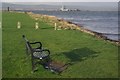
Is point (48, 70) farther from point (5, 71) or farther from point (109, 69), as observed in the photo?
point (109, 69)

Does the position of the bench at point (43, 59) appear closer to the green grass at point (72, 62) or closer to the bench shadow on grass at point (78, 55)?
the green grass at point (72, 62)

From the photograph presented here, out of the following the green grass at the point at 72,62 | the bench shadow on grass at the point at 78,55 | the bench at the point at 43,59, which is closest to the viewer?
the bench at the point at 43,59

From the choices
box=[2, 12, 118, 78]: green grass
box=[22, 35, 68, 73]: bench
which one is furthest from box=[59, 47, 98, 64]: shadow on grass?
box=[22, 35, 68, 73]: bench

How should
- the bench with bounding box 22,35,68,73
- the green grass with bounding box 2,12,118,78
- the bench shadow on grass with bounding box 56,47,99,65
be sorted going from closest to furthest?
the bench with bounding box 22,35,68,73, the green grass with bounding box 2,12,118,78, the bench shadow on grass with bounding box 56,47,99,65

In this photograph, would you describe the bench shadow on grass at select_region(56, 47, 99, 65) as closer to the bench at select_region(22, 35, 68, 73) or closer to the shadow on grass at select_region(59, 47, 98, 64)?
the shadow on grass at select_region(59, 47, 98, 64)

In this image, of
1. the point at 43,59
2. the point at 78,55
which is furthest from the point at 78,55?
the point at 43,59

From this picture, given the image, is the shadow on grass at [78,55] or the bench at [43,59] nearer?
the bench at [43,59]

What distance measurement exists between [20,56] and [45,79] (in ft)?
13.3

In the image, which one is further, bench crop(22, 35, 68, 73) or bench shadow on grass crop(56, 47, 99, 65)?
bench shadow on grass crop(56, 47, 99, 65)

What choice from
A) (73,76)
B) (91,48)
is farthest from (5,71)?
(91,48)

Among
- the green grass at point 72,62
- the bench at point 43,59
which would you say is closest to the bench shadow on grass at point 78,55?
the green grass at point 72,62

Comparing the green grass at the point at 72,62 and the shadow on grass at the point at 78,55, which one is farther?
the shadow on grass at the point at 78,55

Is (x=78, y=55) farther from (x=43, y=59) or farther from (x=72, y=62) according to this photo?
(x=43, y=59)

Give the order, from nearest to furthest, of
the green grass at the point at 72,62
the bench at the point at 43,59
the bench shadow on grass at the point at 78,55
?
the bench at the point at 43,59 < the green grass at the point at 72,62 < the bench shadow on grass at the point at 78,55
